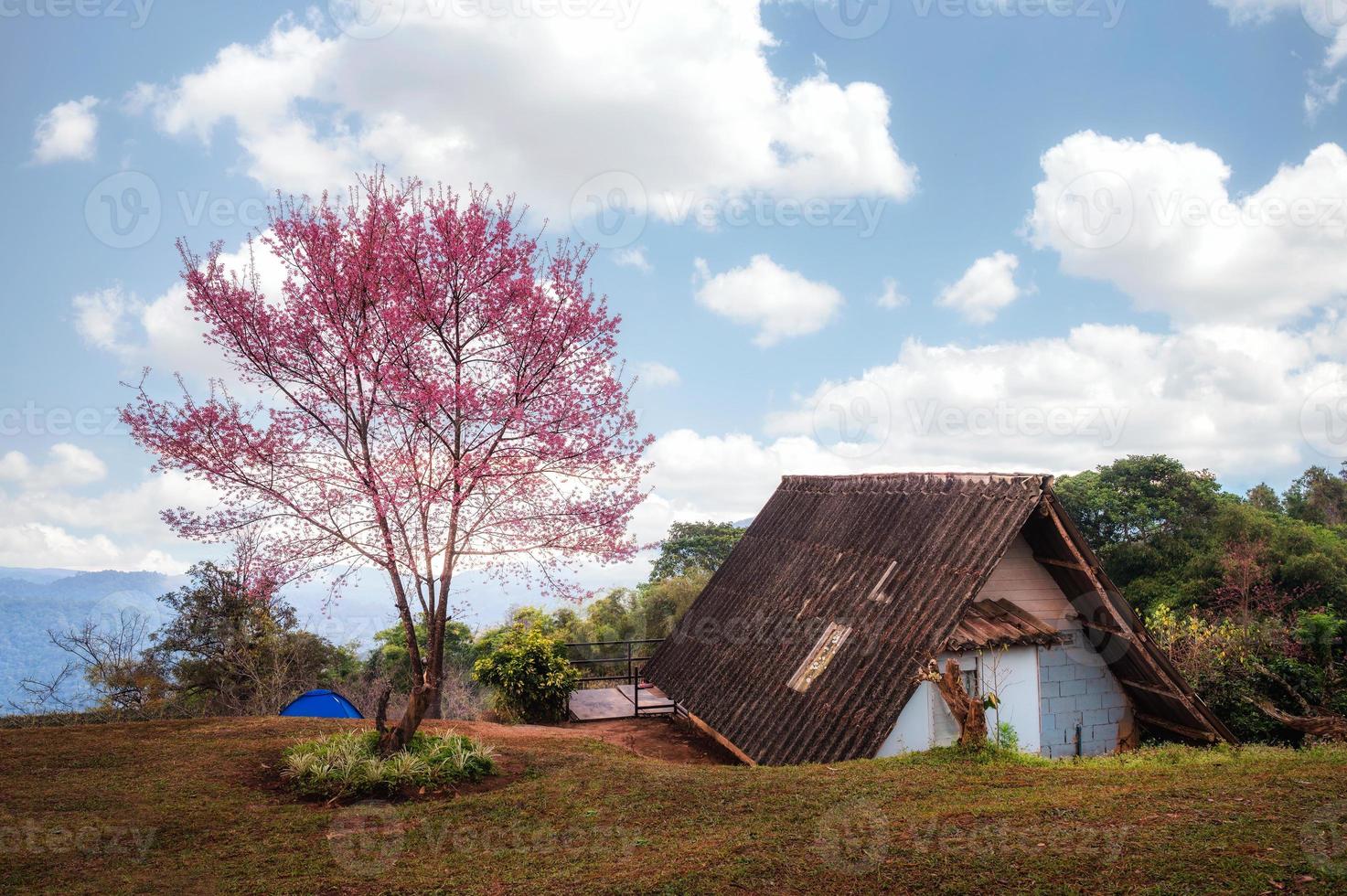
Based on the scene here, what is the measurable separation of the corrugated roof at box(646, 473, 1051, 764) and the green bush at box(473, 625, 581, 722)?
1931 mm

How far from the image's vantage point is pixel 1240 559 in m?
27.7

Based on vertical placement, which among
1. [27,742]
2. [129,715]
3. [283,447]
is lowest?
[129,715]

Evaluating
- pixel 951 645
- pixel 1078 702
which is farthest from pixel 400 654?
pixel 1078 702

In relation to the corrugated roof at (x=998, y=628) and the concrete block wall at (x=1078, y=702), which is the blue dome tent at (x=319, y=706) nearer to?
the corrugated roof at (x=998, y=628)

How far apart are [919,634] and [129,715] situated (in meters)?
17.6

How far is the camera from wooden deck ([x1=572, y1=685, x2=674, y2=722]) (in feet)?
56.7

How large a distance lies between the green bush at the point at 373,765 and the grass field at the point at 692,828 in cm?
29

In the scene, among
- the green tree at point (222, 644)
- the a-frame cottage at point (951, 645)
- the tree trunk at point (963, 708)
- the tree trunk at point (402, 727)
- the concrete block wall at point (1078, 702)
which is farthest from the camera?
the green tree at point (222, 644)

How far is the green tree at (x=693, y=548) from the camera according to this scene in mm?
38406

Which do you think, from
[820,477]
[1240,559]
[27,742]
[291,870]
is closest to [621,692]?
[820,477]

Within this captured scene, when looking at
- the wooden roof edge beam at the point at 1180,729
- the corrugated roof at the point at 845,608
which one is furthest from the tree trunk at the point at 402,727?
the wooden roof edge beam at the point at 1180,729

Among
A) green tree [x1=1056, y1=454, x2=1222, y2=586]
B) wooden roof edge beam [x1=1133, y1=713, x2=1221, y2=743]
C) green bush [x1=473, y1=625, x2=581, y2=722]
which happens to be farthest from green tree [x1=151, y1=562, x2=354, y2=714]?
green tree [x1=1056, y1=454, x2=1222, y2=586]

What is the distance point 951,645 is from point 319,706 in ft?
39.2

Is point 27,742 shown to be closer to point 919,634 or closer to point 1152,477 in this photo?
point 919,634
